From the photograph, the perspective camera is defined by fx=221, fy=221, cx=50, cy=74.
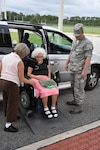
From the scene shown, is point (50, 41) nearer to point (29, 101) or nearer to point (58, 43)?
point (58, 43)

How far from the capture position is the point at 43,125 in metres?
3.90

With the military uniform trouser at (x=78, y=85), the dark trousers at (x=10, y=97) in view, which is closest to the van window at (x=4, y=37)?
the dark trousers at (x=10, y=97)

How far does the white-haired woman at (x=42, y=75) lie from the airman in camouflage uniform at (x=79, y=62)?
52 centimetres

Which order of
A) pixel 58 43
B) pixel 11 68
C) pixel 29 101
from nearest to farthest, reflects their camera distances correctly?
pixel 11 68, pixel 29 101, pixel 58 43

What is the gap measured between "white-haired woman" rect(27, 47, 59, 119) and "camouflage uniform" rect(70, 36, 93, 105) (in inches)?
20.3

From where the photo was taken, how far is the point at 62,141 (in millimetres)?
3408

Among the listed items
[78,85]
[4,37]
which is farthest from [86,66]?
[4,37]

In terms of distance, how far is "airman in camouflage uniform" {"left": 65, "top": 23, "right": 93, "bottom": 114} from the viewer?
13.3 ft

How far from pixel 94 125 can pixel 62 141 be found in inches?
32.8

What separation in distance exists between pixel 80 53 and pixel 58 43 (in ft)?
4.12

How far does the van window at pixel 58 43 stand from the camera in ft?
16.8

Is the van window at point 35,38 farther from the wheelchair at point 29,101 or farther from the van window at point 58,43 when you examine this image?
the wheelchair at point 29,101

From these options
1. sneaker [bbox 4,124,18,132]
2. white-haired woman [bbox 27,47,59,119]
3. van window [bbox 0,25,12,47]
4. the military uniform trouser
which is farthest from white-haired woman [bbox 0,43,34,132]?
the military uniform trouser

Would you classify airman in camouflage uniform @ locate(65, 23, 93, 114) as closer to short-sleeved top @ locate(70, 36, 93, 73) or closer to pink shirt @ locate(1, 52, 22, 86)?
short-sleeved top @ locate(70, 36, 93, 73)
